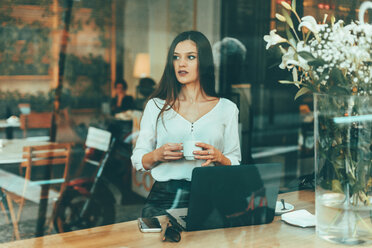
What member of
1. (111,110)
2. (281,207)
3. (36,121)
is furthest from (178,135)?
(111,110)

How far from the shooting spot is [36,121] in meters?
4.97

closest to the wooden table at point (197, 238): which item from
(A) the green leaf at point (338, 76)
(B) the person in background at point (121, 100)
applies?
(A) the green leaf at point (338, 76)

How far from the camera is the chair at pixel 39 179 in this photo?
143 inches

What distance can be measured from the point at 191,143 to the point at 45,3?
3826 millimetres

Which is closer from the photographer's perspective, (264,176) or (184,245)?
(184,245)

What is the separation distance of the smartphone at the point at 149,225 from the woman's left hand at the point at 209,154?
44 centimetres

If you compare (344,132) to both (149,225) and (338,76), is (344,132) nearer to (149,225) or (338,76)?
(338,76)

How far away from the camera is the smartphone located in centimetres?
170

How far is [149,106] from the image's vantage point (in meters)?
2.39

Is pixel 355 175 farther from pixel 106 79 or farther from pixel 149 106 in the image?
pixel 106 79

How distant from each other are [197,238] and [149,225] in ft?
0.64

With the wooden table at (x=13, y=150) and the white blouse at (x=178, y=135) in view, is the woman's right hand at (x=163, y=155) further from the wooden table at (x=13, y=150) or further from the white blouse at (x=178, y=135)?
the wooden table at (x=13, y=150)

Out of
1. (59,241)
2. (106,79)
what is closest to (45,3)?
(106,79)

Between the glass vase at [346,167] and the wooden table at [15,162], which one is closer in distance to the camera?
the glass vase at [346,167]
